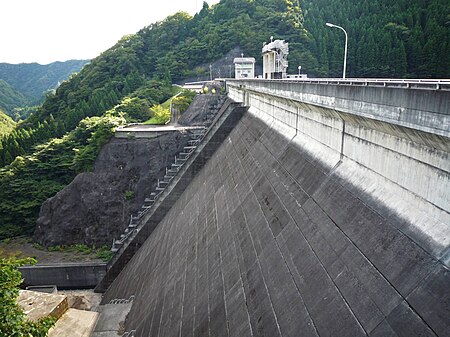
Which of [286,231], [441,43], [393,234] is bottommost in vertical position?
[286,231]

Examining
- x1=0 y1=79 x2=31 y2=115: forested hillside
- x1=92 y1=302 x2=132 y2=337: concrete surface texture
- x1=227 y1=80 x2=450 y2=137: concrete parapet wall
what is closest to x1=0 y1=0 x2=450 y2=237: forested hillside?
x1=92 y1=302 x2=132 y2=337: concrete surface texture

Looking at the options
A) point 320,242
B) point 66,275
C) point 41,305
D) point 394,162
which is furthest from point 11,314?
point 66,275

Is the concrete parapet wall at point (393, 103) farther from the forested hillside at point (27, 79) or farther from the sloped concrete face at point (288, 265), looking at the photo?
the forested hillside at point (27, 79)

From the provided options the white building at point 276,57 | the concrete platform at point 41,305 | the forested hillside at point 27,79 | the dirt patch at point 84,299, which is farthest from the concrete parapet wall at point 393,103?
the forested hillside at point 27,79

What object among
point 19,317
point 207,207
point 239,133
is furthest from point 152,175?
point 19,317

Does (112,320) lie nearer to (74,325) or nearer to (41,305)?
(74,325)

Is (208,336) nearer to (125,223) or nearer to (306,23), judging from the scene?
(125,223)

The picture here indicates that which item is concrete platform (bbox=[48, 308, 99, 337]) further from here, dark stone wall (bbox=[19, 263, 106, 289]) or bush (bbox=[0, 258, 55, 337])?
dark stone wall (bbox=[19, 263, 106, 289])
